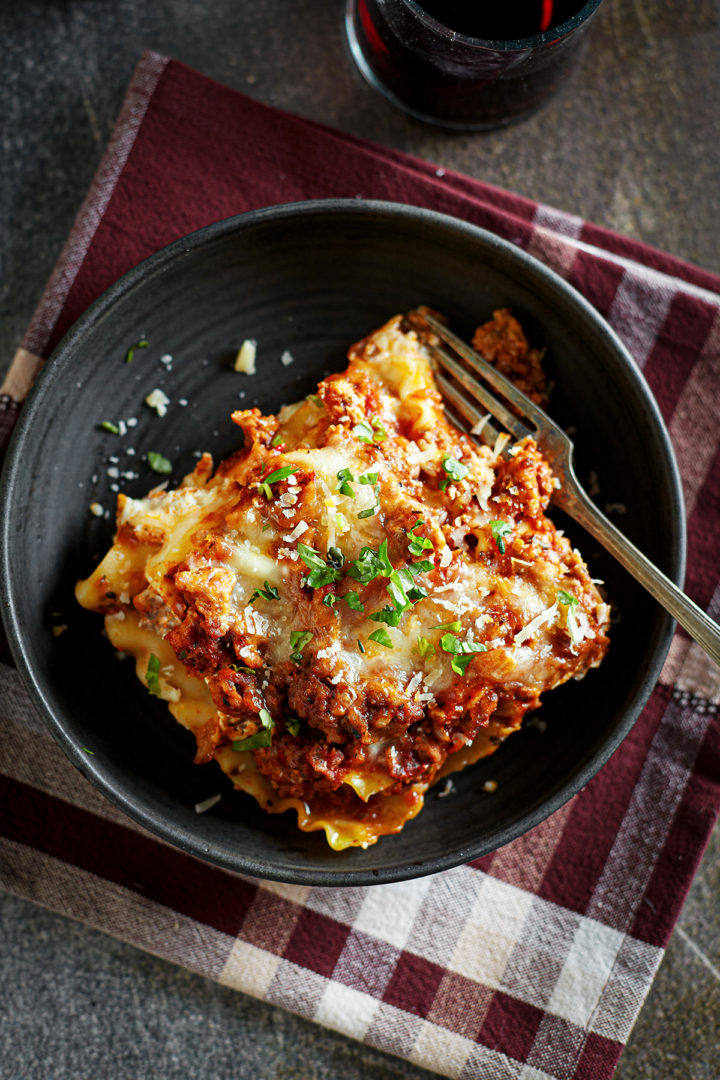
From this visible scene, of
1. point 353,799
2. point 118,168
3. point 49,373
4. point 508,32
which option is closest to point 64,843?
point 353,799

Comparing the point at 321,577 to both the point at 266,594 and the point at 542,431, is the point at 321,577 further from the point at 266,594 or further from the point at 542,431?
the point at 542,431

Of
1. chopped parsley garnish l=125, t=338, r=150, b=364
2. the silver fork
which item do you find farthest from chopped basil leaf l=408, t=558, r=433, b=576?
chopped parsley garnish l=125, t=338, r=150, b=364

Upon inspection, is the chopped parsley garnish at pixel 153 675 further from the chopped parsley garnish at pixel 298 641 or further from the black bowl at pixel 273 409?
the chopped parsley garnish at pixel 298 641

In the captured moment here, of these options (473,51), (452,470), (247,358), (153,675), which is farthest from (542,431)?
(153,675)

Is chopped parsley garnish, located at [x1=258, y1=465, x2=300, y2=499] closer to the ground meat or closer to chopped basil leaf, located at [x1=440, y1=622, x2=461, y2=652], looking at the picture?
chopped basil leaf, located at [x1=440, y1=622, x2=461, y2=652]

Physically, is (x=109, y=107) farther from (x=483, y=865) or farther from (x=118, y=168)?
(x=483, y=865)

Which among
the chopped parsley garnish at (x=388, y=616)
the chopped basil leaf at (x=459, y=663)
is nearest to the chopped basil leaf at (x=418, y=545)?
the chopped parsley garnish at (x=388, y=616)
